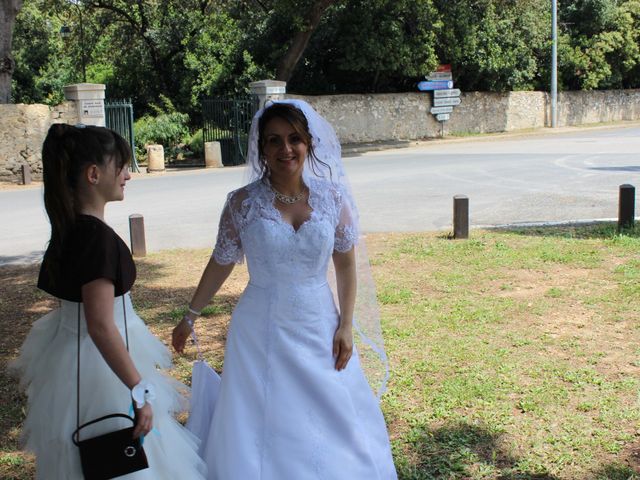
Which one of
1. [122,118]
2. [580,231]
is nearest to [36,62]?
[122,118]

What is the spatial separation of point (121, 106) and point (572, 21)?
81.7 feet

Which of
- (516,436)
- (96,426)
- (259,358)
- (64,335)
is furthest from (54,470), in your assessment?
(516,436)

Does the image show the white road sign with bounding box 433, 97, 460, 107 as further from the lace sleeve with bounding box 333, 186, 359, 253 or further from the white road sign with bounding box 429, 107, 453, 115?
the lace sleeve with bounding box 333, 186, 359, 253

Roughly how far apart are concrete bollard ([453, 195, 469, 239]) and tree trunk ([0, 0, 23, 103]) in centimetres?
1371

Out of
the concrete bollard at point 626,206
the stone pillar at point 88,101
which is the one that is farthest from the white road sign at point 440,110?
the concrete bollard at point 626,206

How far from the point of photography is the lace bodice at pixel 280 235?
3.23m

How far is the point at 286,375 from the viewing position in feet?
10.5

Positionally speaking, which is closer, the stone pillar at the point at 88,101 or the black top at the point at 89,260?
the black top at the point at 89,260

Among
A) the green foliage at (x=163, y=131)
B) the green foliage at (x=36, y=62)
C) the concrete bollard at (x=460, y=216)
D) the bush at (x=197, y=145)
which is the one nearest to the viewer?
the concrete bollard at (x=460, y=216)

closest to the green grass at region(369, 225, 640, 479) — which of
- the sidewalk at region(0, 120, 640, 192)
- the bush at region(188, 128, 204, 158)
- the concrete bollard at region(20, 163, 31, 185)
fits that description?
the concrete bollard at region(20, 163, 31, 185)

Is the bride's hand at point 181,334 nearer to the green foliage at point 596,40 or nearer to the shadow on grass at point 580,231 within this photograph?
the shadow on grass at point 580,231

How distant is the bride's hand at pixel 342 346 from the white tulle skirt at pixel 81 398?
75 cm

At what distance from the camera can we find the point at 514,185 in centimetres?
1481

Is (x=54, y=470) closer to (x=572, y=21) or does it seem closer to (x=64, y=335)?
(x=64, y=335)
